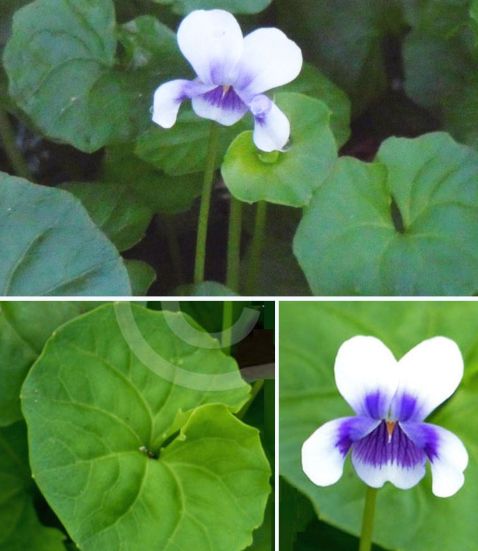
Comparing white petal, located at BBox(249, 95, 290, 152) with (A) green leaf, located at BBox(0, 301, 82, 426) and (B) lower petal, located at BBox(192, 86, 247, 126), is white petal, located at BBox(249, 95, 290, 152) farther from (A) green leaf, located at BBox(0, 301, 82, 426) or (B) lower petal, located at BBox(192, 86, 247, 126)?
(A) green leaf, located at BBox(0, 301, 82, 426)

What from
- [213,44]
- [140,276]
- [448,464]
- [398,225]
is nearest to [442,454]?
[448,464]

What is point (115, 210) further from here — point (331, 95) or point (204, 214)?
point (331, 95)

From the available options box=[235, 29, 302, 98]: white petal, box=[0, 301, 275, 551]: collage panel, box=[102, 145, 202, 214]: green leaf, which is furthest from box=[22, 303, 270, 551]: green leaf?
box=[235, 29, 302, 98]: white petal

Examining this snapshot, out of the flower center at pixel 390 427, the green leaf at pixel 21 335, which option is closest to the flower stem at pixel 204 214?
the green leaf at pixel 21 335

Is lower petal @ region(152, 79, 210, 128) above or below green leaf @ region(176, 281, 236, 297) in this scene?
above

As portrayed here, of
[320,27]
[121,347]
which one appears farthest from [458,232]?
[121,347]

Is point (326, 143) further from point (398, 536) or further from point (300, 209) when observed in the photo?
point (398, 536)
